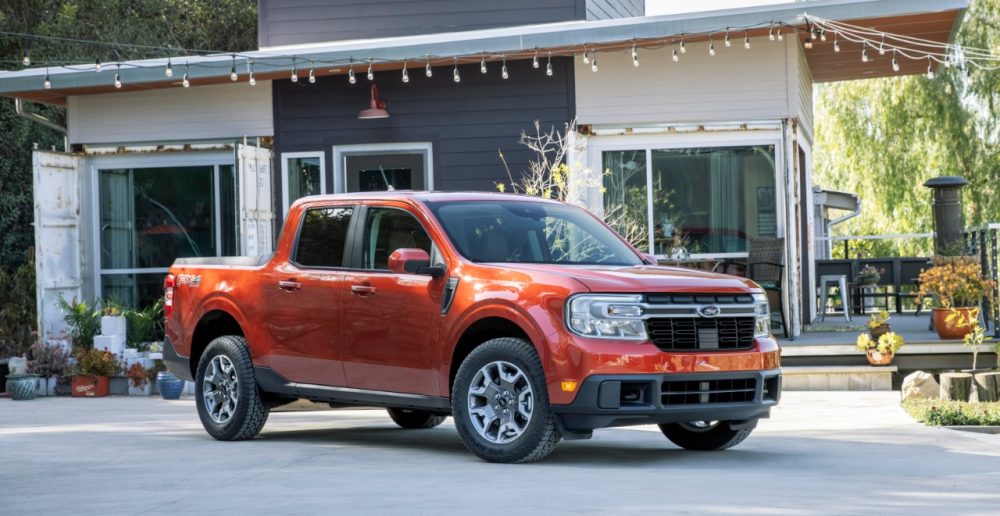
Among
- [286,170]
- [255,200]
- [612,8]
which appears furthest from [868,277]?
[255,200]

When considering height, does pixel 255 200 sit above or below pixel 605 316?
above

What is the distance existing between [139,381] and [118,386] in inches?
16.3

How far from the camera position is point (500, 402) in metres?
8.32

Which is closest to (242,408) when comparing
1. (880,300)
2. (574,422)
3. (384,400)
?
(384,400)

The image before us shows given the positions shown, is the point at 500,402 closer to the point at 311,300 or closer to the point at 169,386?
the point at 311,300

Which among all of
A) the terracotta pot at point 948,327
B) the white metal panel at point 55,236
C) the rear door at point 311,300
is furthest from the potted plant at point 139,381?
the terracotta pot at point 948,327

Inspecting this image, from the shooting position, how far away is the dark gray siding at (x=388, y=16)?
1900 cm

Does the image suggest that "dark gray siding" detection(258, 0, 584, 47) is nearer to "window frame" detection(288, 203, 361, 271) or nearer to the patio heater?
the patio heater

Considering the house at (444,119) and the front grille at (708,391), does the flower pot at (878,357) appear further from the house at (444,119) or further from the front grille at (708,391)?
the front grille at (708,391)

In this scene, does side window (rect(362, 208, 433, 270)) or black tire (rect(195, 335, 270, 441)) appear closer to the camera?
side window (rect(362, 208, 433, 270))

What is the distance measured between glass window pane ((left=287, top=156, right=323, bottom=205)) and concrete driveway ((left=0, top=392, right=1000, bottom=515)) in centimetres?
671

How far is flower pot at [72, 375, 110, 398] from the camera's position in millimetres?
16031

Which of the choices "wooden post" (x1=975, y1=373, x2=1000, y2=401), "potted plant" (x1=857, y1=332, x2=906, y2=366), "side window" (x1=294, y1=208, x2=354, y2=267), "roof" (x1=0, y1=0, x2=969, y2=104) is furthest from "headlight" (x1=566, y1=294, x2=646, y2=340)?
"roof" (x1=0, y1=0, x2=969, y2=104)

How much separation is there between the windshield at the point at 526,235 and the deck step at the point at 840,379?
5.14 m
